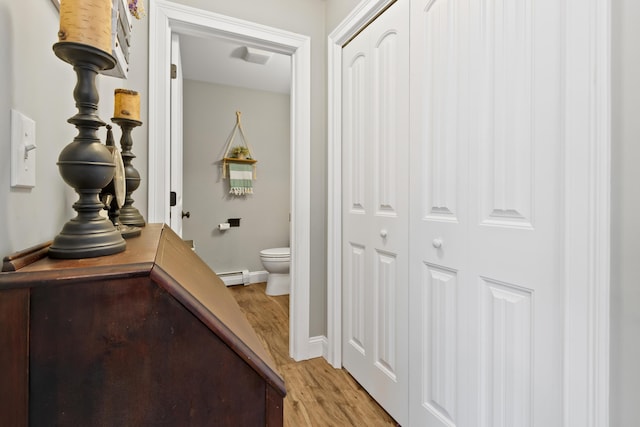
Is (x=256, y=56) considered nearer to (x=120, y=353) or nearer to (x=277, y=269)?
(x=277, y=269)

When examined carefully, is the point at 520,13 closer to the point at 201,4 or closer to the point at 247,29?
the point at 247,29

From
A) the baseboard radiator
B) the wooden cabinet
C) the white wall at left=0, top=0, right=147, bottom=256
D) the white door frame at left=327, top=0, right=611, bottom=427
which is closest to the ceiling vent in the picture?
the white wall at left=0, top=0, right=147, bottom=256

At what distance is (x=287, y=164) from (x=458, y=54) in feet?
10.1

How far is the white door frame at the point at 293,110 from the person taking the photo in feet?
5.28

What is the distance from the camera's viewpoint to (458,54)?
1133mm

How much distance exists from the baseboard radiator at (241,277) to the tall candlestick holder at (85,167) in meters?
3.29

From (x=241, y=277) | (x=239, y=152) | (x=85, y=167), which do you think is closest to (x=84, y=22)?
(x=85, y=167)

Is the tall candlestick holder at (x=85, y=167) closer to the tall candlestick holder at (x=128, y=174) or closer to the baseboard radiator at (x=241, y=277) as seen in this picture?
the tall candlestick holder at (x=128, y=174)

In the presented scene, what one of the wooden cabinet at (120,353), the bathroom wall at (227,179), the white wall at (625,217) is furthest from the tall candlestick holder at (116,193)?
the bathroom wall at (227,179)

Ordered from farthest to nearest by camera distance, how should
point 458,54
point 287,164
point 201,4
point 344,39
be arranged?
1. point 287,164
2. point 344,39
3. point 201,4
4. point 458,54

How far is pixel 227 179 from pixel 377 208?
2.57 metres

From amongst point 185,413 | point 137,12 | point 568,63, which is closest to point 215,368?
point 185,413

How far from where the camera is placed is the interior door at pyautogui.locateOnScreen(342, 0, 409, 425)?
1.43 metres

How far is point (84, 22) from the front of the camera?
475mm
